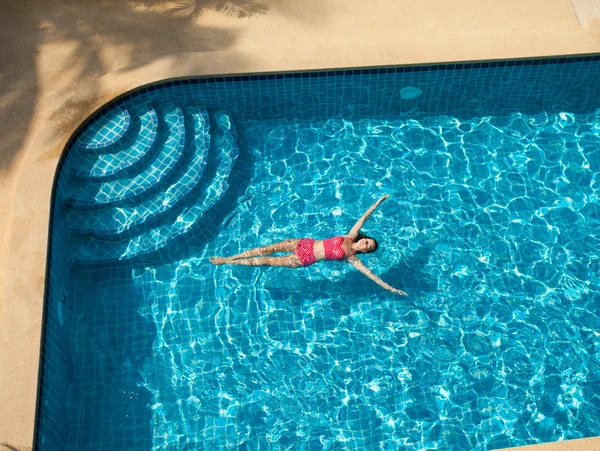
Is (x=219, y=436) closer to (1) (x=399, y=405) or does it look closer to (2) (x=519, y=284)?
(1) (x=399, y=405)

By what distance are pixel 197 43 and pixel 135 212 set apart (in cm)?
302

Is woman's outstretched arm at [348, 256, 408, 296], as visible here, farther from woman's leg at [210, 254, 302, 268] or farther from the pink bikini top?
woman's leg at [210, 254, 302, 268]

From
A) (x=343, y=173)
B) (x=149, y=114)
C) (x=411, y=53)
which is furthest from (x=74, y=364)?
(x=411, y=53)

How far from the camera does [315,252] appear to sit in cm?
941

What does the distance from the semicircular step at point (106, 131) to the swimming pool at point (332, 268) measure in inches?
1.4

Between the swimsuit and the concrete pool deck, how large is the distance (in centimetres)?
307

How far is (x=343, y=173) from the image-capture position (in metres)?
11.0

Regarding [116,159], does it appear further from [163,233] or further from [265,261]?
[265,261]

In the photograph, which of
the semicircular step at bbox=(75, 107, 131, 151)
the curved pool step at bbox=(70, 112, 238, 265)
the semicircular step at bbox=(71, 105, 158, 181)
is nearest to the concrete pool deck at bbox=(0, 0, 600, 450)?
the semicircular step at bbox=(75, 107, 131, 151)

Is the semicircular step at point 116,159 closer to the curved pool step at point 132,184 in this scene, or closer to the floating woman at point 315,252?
the curved pool step at point 132,184

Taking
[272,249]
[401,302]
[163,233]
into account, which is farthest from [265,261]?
[401,302]

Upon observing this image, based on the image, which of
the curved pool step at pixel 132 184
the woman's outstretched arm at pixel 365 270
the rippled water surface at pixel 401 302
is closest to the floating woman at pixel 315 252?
the woman's outstretched arm at pixel 365 270

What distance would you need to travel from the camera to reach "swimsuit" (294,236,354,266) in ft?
30.6

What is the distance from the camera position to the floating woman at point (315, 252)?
9258 millimetres
